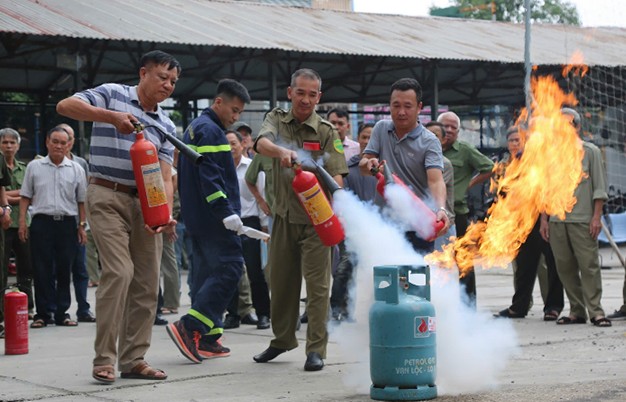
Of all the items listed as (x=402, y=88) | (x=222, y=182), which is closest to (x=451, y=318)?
(x=402, y=88)

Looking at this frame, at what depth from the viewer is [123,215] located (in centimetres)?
701

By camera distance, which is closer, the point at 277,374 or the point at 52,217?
the point at 277,374

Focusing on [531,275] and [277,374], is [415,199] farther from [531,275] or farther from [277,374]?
[531,275]

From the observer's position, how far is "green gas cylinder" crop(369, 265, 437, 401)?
5.89m

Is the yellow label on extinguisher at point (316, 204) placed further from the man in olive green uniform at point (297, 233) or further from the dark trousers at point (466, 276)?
the dark trousers at point (466, 276)

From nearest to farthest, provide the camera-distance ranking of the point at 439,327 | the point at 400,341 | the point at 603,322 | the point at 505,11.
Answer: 1. the point at 400,341
2. the point at 439,327
3. the point at 603,322
4. the point at 505,11

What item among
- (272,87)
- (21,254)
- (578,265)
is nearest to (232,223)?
(578,265)

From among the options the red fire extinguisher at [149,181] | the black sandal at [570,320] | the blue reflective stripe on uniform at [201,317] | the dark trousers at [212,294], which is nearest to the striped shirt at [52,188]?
the dark trousers at [212,294]

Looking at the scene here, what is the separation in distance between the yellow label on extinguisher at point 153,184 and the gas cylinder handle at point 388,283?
1.62m

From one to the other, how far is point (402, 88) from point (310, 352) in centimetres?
202

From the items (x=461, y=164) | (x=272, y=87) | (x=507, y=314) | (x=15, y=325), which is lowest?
(x=507, y=314)

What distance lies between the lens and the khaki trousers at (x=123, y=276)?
682 cm

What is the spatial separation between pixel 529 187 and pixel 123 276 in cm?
329

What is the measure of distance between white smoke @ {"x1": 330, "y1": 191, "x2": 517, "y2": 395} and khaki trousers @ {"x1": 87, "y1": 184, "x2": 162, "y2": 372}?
1.40 meters
